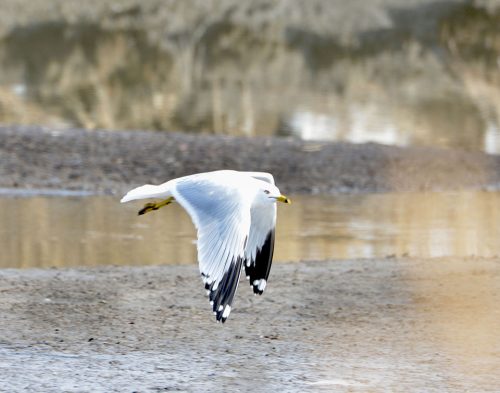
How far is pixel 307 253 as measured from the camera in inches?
399

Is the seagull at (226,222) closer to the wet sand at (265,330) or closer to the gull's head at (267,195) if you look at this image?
the gull's head at (267,195)

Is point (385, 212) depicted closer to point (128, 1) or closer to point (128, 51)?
point (128, 51)

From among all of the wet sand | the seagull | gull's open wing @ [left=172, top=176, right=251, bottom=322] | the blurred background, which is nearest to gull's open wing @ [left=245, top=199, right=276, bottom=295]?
the seagull

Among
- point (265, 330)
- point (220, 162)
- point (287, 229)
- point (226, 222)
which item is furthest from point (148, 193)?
point (220, 162)

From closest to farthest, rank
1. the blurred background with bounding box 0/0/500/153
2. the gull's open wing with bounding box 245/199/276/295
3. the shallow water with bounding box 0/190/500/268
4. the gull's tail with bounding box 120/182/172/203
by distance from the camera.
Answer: the gull's tail with bounding box 120/182/172/203, the gull's open wing with bounding box 245/199/276/295, the shallow water with bounding box 0/190/500/268, the blurred background with bounding box 0/0/500/153

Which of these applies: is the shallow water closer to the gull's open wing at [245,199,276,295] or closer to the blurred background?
the gull's open wing at [245,199,276,295]

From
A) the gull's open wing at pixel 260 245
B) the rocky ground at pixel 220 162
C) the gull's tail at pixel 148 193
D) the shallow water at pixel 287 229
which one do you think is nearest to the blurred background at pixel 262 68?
the rocky ground at pixel 220 162

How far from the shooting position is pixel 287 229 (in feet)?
36.7

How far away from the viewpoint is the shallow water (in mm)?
9938

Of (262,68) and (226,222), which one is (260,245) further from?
(262,68)

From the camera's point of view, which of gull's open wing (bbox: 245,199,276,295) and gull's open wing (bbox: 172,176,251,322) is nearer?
gull's open wing (bbox: 172,176,251,322)

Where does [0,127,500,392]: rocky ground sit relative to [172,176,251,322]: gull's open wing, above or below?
below

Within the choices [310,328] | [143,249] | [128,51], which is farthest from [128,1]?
[310,328]

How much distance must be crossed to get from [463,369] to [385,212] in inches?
231
